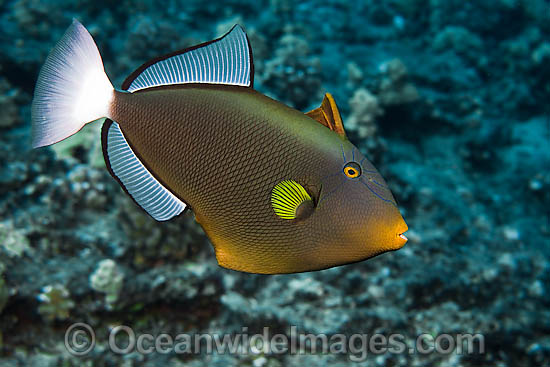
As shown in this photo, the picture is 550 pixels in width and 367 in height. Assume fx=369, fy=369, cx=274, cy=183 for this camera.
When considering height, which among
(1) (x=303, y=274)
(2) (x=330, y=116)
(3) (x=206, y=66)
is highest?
(1) (x=303, y=274)

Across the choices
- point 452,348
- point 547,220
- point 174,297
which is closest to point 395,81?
point 547,220

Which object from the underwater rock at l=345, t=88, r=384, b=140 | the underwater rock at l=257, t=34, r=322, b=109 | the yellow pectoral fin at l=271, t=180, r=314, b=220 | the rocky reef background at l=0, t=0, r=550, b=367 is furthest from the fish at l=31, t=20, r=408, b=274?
the underwater rock at l=257, t=34, r=322, b=109

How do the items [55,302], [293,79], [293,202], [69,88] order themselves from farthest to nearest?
[293,79]
[55,302]
[69,88]
[293,202]

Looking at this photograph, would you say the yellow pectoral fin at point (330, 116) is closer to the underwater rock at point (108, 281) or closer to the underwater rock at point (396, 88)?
the underwater rock at point (108, 281)

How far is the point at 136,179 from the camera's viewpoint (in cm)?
119

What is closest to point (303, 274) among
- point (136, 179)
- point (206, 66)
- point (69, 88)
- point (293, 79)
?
point (136, 179)

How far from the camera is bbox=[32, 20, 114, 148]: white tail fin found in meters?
1.11

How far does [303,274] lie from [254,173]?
8.00ft

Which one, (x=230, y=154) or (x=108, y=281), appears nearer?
(x=230, y=154)

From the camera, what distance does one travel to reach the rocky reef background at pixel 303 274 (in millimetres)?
2945

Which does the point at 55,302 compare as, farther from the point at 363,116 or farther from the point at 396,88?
the point at 396,88

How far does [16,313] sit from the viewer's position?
284 cm

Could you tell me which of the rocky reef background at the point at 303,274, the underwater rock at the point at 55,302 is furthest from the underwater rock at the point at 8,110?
the underwater rock at the point at 55,302

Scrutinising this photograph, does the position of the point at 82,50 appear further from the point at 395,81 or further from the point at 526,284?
the point at 395,81
